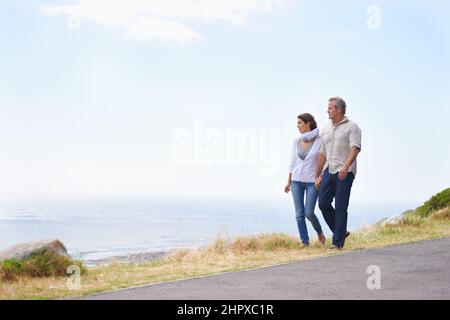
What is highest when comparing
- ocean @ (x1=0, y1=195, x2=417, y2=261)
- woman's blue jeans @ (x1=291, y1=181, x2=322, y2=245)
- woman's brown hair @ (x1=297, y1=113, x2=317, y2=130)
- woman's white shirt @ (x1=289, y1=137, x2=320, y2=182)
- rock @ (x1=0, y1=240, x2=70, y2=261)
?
woman's brown hair @ (x1=297, y1=113, x2=317, y2=130)

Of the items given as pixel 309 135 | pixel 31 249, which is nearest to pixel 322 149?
pixel 309 135

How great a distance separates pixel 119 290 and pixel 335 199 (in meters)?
5.02

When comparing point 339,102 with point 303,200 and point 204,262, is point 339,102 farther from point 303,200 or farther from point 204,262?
point 204,262

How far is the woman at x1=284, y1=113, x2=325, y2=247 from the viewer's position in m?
11.7

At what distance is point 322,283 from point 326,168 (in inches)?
152

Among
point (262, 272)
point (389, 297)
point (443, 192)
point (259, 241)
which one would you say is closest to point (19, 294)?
point (262, 272)

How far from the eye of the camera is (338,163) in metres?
11.4

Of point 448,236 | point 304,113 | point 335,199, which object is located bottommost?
point 448,236

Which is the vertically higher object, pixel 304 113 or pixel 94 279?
pixel 304 113

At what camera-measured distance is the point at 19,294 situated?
743 centimetres

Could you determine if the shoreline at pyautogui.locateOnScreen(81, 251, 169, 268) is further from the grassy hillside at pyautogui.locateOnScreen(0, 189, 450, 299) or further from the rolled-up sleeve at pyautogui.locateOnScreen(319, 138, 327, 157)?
the rolled-up sleeve at pyautogui.locateOnScreen(319, 138, 327, 157)
